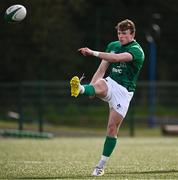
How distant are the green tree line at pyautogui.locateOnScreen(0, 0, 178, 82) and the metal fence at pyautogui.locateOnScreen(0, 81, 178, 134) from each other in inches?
113

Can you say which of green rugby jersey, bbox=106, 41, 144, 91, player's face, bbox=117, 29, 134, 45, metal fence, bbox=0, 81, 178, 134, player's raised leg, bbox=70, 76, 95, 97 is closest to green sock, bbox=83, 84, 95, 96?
player's raised leg, bbox=70, 76, 95, 97

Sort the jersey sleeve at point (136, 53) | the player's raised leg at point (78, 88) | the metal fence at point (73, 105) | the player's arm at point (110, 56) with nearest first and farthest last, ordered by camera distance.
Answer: the player's arm at point (110, 56) → the player's raised leg at point (78, 88) → the jersey sleeve at point (136, 53) → the metal fence at point (73, 105)

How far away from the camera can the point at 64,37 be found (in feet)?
120

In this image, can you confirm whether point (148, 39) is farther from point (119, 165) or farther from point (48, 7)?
point (119, 165)

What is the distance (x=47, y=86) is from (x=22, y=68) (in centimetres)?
695

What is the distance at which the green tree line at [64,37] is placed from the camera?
33.2 meters

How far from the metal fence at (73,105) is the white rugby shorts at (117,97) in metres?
16.4

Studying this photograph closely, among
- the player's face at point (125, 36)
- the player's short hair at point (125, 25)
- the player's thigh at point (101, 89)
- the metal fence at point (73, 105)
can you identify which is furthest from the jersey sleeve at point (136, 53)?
the metal fence at point (73, 105)

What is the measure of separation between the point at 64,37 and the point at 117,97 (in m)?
26.7

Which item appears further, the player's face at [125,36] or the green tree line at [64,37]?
the green tree line at [64,37]

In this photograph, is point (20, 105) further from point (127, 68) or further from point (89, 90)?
point (89, 90)

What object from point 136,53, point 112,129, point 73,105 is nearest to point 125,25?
point 136,53

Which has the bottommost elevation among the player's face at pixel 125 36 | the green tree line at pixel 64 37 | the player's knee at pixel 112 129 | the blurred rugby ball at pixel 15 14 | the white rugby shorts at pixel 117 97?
the green tree line at pixel 64 37

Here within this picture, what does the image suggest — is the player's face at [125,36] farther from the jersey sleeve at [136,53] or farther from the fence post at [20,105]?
the fence post at [20,105]
